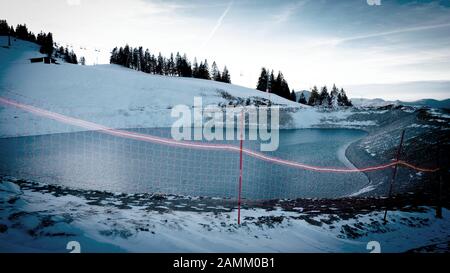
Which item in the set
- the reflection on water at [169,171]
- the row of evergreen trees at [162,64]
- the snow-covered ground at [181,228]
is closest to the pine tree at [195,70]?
the row of evergreen trees at [162,64]

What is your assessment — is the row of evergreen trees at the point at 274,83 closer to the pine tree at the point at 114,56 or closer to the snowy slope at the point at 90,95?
the snowy slope at the point at 90,95

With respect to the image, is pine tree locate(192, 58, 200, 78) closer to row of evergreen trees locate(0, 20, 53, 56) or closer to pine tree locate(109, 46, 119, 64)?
pine tree locate(109, 46, 119, 64)

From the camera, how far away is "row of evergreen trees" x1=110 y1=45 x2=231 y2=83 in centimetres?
9150

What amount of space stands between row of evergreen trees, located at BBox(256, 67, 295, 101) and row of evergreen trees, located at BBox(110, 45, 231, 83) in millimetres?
14759

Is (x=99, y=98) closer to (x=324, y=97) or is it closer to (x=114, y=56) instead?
(x=324, y=97)

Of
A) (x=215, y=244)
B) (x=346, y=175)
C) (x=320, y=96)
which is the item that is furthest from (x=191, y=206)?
(x=320, y=96)

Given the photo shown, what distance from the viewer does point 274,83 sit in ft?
268

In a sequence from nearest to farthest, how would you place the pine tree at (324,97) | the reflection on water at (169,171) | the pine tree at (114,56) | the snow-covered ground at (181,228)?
the snow-covered ground at (181,228) → the reflection on water at (169,171) → the pine tree at (324,97) → the pine tree at (114,56)

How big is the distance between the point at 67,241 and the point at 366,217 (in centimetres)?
821

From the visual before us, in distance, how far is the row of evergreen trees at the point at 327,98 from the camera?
88688 mm

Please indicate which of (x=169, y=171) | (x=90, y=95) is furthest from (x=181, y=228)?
(x=90, y=95)

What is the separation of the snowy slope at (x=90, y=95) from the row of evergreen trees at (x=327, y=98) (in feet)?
125

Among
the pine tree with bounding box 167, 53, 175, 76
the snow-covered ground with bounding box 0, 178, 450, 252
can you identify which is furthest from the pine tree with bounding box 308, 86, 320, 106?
the snow-covered ground with bounding box 0, 178, 450, 252
